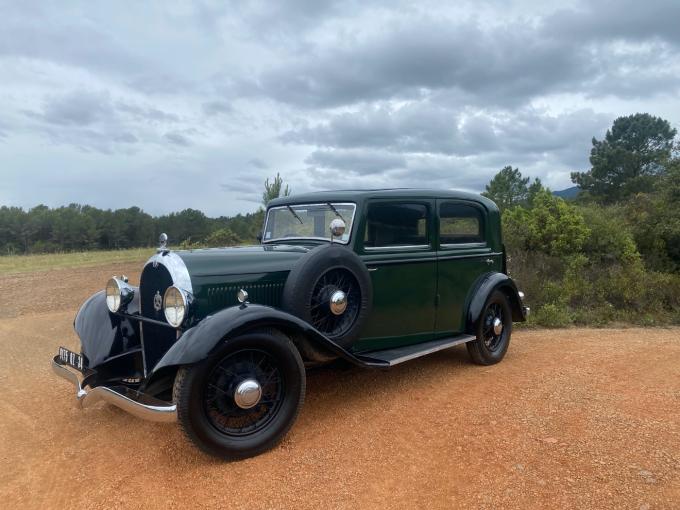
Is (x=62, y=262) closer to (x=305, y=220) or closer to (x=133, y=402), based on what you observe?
(x=305, y=220)

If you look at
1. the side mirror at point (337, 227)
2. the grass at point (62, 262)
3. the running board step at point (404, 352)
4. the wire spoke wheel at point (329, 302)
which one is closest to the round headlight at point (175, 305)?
the wire spoke wheel at point (329, 302)

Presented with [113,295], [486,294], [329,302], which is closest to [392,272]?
[329,302]

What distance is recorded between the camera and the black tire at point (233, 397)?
320 centimetres

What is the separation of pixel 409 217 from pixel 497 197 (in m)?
18.5

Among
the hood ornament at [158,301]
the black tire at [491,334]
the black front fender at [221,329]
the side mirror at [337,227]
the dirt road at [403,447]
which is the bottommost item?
the dirt road at [403,447]

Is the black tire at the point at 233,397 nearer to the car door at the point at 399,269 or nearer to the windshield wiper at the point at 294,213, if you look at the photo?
the car door at the point at 399,269

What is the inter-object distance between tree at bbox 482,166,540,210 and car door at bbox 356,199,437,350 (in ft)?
59.8

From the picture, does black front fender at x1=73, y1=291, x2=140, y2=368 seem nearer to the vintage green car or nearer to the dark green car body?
the vintage green car

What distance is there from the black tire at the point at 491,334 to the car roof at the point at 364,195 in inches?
47.5

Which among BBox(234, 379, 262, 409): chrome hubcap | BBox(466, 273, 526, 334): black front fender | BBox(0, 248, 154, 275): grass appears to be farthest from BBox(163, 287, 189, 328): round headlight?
BBox(0, 248, 154, 275): grass

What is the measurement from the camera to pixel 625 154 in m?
28.8

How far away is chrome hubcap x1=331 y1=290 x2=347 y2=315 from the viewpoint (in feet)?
13.1

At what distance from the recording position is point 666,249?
12.1 metres

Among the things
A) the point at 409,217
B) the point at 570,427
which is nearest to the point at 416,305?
the point at 409,217
